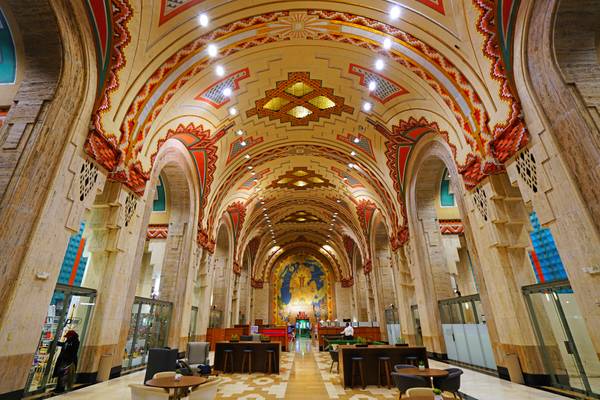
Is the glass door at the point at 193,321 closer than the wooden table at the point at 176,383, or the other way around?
the wooden table at the point at 176,383

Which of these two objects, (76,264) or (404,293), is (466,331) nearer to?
(404,293)

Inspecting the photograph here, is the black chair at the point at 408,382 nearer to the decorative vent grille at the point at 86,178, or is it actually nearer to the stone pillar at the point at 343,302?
the decorative vent grille at the point at 86,178

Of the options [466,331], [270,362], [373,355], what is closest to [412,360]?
[373,355]

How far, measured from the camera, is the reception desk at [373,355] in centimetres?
618

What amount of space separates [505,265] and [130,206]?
7.80 m

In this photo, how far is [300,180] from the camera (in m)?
15.1

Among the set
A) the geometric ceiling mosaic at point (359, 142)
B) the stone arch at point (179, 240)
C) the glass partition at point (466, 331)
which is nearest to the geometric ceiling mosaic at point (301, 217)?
the geometric ceiling mosaic at point (359, 142)

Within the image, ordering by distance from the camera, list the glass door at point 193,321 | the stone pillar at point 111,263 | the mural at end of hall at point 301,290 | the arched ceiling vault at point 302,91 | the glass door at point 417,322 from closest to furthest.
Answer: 1. the arched ceiling vault at point 302,91
2. the stone pillar at point 111,263
3. the glass door at point 417,322
4. the glass door at point 193,321
5. the mural at end of hall at point 301,290

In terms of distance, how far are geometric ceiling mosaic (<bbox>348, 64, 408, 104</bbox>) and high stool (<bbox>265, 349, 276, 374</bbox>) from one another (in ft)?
24.9

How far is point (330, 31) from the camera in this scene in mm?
6734

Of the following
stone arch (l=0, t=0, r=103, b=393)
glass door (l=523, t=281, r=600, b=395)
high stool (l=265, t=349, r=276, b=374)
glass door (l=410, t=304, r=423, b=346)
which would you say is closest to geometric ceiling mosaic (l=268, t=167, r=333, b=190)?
glass door (l=410, t=304, r=423, b=346)

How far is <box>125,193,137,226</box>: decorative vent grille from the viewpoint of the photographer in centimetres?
625

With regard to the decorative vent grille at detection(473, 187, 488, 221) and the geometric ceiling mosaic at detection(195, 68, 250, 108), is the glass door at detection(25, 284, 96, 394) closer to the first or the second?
the geometric ceiling mosaic at detection(195, 68, 250, 108)

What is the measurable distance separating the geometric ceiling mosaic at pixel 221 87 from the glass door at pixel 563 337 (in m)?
8.02
